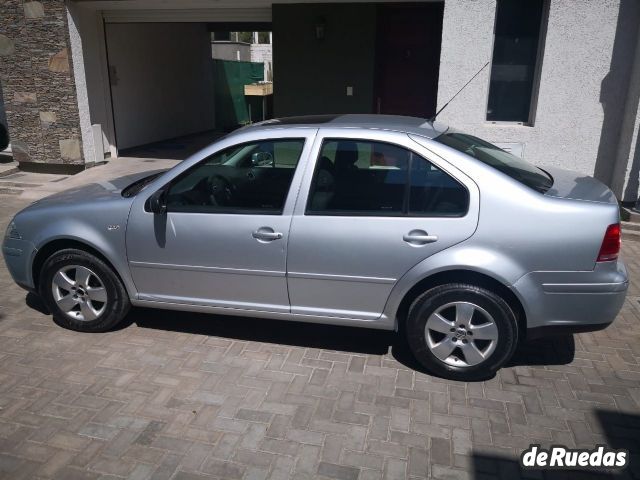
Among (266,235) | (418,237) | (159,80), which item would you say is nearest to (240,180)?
(266,235)

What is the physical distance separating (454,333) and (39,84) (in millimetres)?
9225

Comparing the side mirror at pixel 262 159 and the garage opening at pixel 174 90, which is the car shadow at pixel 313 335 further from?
the garage opening at pixel 174 90

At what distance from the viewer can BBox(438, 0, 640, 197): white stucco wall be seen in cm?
706

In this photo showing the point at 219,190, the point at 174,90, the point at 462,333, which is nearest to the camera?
the point at 462,333

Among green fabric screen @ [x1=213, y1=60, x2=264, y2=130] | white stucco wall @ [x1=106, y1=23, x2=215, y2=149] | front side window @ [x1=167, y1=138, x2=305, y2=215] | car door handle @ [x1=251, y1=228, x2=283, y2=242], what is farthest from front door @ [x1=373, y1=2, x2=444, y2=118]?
green fabric screen @ [x1=213, y1=60, x2=264, y2=130]

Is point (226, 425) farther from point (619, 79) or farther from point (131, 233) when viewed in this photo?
point (619, 79)

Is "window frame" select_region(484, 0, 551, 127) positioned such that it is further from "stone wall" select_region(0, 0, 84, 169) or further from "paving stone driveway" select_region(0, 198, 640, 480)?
"stone wall" select_region(0, 0, 84, 169)

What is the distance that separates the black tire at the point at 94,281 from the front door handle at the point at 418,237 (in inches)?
88.1

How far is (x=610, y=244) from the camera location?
3.32 m

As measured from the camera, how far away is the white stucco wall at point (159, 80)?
12.0 metres

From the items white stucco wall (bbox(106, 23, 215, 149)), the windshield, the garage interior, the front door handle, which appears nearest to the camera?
the front door handle

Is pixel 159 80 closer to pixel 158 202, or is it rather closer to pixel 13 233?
pixel 13 233

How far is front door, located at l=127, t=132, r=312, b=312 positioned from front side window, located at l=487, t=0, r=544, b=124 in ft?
16.2

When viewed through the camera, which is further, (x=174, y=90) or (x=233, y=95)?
(x=233, y=95)
